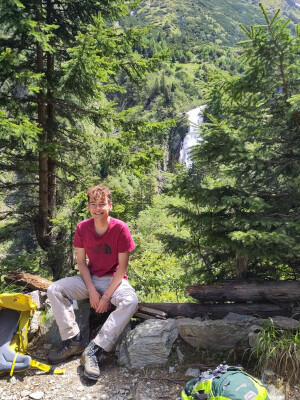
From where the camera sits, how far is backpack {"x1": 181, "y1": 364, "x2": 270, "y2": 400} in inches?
88.0

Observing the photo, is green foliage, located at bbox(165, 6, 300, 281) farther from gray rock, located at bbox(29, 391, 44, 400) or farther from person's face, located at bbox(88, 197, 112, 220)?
gray rock, located at bbox(29, 391, 44, 400)

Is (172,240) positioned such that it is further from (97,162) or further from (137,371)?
(97,162)

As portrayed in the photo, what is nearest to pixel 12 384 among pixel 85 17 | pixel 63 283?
pixel 63 283

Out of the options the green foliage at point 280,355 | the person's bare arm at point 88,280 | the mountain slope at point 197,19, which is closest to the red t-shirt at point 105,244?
the person's bare arm at point 88,280

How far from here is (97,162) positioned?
6.75 m

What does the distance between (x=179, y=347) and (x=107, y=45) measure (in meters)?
4.89

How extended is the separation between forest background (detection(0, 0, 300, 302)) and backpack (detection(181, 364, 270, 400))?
117cm

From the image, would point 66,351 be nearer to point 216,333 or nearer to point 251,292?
point 216,333

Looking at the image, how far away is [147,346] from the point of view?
337 centimetres

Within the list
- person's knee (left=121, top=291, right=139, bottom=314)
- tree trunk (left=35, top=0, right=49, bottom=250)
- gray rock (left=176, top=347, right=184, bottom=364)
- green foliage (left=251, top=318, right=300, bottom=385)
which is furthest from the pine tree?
green foliage (left=251, top=318, right=300, bottom=385)

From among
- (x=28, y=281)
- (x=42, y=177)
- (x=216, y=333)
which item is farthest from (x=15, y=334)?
(x=42, y=177)

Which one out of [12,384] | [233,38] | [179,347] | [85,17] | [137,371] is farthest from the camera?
[233,38]

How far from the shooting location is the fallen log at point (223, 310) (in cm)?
367

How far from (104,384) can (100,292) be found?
927mm
